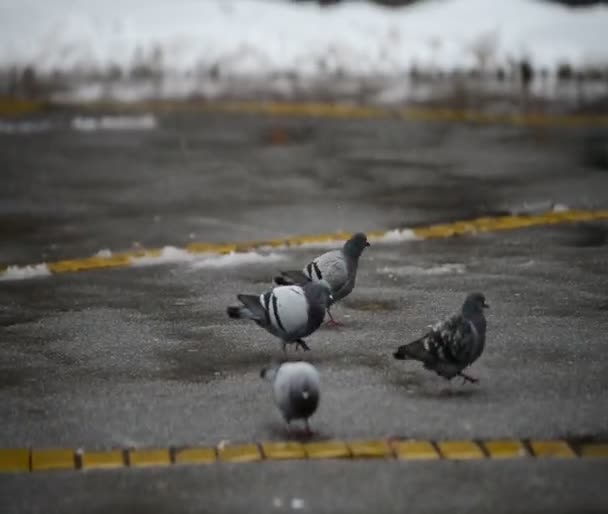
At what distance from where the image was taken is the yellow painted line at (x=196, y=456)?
19.5ft

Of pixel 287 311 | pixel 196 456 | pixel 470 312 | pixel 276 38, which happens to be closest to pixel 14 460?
pixel 196 456

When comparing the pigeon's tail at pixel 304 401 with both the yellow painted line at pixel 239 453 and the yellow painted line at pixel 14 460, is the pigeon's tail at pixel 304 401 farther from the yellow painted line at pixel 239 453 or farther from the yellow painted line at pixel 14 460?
the yellow painted line at pixel 14 460

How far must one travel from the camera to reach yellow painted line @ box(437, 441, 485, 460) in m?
5.97

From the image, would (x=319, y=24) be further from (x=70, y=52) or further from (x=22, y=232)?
(x=22, y=232)

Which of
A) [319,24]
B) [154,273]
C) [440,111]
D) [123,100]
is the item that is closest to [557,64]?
[440,111]

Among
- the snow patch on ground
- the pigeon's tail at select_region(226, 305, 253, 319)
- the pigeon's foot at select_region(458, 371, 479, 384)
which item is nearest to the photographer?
the pigeon's foot at select_region(458, 371, 479, 384)

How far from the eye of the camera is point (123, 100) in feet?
64.6

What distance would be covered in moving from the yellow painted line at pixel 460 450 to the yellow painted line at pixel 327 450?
42 cm

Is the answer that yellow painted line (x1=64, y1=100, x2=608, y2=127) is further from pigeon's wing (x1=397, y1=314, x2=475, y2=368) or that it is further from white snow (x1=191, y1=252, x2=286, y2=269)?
pigeon's wing (x1=397, y1=314, x2=475, y2=368)

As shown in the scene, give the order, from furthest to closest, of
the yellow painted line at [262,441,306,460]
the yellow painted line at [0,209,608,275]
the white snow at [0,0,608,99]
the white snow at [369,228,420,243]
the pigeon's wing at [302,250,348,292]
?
1. the white snow at [0,0,608,99]
2. the white snow at [369,228,420,243]
3. the yellow painted line at [0,209,608,275]
4. the pigeon's wing at [302,250,348,292]
5. the yellow painted line at [262,441,306,460]

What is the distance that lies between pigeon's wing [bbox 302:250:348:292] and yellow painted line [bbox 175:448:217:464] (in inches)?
84.5

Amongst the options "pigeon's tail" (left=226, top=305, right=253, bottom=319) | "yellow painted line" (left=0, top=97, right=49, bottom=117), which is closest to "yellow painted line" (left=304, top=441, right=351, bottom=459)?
"pigeon's tail" (left=226, top=305, right=253, bottom=319)

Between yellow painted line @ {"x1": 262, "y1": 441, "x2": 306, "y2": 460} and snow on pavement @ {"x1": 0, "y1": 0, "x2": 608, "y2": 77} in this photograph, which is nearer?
yellow painted line @ {"x1": 262, "y1": 441, "x2": 306, "y2": 460}

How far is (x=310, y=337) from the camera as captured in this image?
26.4ft
